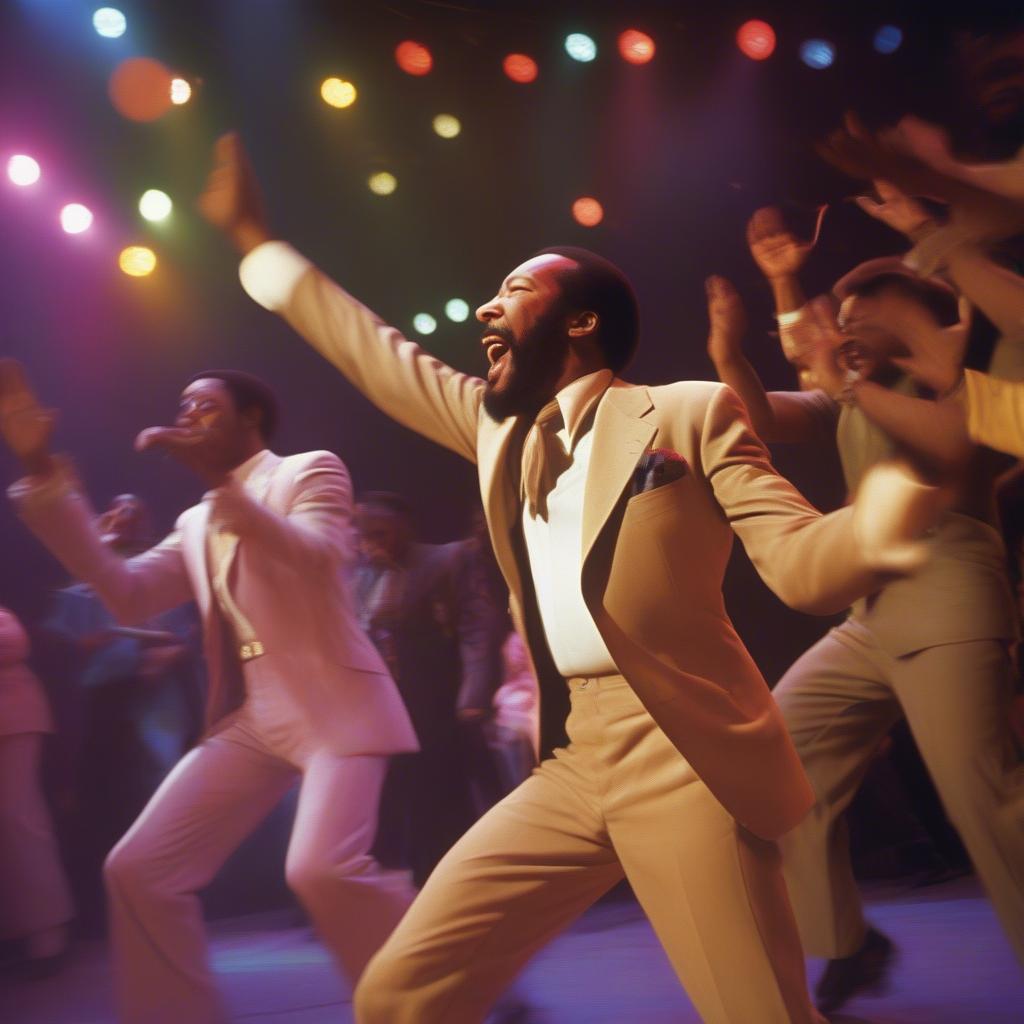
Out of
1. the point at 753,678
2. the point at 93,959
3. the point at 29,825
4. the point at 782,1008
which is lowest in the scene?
the point at 93,959

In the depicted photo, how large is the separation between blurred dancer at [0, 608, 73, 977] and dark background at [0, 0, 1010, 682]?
2.47 feet

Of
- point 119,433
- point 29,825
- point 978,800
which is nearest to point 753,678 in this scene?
point 978,800

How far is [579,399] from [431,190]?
298 cm

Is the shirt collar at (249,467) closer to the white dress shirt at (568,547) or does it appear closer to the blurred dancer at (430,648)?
the blurred dancer at (430,648)

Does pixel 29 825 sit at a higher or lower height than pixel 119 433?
lower

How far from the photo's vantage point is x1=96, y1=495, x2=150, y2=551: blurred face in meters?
4.27

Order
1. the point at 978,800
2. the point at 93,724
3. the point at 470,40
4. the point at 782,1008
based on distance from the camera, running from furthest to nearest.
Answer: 1. the point at 470,40
2. the point at 93,724
3. the point at 978,800
4. the point at 782,1008

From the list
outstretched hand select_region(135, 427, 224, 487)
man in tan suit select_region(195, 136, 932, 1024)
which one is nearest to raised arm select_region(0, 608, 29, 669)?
outstretched hand select_region(135, 427, 224, 487)

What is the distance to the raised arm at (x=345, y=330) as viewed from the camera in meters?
2.27

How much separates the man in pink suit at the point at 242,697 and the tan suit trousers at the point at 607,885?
0.88 meters

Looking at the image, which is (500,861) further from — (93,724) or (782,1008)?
(93,724)

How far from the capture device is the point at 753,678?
1.87m

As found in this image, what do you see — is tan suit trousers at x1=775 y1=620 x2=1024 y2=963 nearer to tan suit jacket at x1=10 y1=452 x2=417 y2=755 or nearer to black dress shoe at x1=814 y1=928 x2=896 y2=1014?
black dress shoe at x1=814 y1=928 x2=896 y2=1014

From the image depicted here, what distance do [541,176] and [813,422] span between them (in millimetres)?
2221
